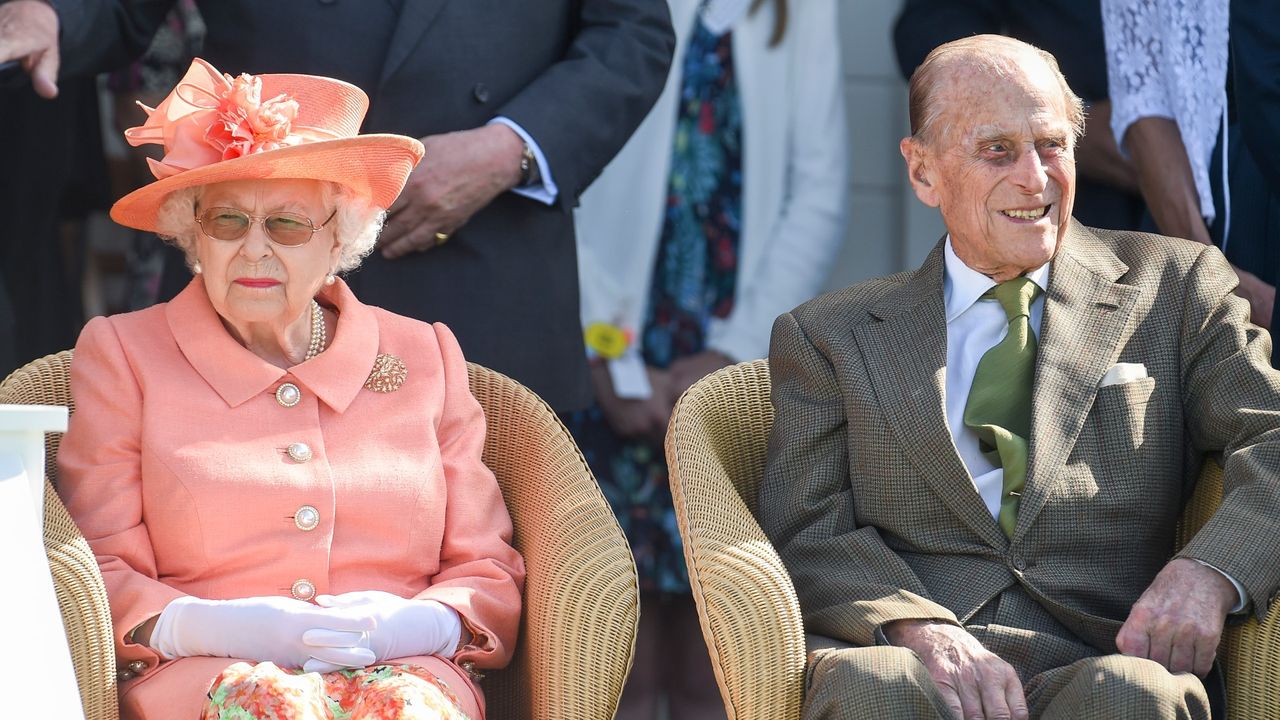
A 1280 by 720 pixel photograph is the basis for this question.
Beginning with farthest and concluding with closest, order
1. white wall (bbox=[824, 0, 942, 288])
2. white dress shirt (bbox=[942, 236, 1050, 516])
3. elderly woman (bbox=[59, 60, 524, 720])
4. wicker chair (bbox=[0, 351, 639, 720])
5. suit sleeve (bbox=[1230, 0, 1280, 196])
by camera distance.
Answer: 1. white wall (bbox=[824, 0, 942, 288])
2. suit sleeve (bbox=[1230, 0, 1280, 196])
3. white dress shirt (bbox=[942, 236, 1050, 516])
4. elderly woman (bbox=[59, 60, 524, 720])
5. wicker chair (bbox=[0, 351, 639, 720])

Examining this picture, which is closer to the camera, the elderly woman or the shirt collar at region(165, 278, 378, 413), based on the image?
the elderly woman

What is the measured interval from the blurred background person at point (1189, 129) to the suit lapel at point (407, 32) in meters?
1.69

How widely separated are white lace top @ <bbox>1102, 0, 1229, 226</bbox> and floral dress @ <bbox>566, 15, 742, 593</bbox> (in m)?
1.18

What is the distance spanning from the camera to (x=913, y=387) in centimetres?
326

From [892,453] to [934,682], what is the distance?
53 centimetres

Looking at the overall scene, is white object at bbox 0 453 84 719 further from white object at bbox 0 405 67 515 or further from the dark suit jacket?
the dark suit jacket

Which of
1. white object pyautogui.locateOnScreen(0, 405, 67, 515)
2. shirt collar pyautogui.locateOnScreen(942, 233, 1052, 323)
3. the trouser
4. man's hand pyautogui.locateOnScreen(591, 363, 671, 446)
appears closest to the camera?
white object pyautogui.locateOnScreen(0, 405, 67, 515)

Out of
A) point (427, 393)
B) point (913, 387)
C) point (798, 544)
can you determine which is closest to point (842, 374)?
point (913, 387)

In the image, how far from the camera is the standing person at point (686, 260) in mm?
4902

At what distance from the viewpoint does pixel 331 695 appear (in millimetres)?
2820

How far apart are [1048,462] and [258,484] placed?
1448 mm

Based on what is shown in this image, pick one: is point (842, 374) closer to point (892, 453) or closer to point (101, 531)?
point (892, 453)

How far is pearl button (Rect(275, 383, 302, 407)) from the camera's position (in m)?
3.19

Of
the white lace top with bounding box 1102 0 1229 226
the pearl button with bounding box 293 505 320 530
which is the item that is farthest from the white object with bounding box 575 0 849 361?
the pearl button with bounding box 293 505 320 530
